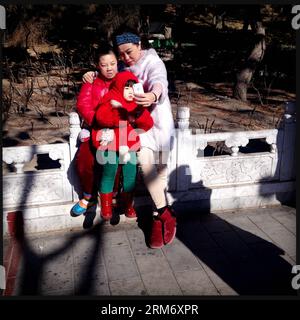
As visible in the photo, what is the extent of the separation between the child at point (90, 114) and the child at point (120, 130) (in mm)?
114

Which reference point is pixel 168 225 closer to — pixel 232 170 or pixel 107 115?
pixel 232 170

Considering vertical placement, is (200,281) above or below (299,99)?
below

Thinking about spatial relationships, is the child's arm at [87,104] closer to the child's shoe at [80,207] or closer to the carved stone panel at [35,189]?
the carved stone panel at [35,189]

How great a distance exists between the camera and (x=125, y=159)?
362 cm

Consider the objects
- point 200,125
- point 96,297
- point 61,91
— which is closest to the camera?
point 96,297

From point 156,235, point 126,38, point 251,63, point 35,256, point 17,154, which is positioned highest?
point 251,63

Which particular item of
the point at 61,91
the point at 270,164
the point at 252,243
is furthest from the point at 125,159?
the point at 61,91

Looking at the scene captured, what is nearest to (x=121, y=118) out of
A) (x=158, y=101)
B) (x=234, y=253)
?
(x=158, y=101)

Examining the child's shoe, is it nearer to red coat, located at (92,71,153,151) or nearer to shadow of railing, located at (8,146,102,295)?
shadow of railing, located at (8,146,102,295)

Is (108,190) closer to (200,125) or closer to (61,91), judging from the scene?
(200,125)

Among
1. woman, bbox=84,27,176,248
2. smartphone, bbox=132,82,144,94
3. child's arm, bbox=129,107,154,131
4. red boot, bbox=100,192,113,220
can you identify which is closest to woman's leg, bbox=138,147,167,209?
woman, bbox=84,27,176,248

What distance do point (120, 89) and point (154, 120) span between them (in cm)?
48

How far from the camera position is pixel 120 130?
3.50m

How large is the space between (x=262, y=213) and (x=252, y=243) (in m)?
0.65
